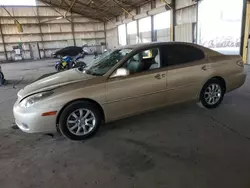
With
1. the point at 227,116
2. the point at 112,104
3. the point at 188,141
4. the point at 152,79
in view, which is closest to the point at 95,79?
the point at 112,104

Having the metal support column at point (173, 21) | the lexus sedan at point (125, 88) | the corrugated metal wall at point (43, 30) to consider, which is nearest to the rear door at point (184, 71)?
the lexus sedan at point (125, 88)

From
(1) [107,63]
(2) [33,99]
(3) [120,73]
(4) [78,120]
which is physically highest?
(1) [107,63]

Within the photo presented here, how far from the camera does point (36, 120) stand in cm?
265

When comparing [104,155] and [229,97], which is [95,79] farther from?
[229,97]

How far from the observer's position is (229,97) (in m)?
4.50

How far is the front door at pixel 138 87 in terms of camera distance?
2.94m

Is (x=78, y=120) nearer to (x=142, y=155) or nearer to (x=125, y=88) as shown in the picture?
(x=125, y=88)

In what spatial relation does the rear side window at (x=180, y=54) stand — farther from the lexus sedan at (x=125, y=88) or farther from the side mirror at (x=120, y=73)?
the side mirror at (x=120, y=73)

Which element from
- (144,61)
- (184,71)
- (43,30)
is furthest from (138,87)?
(43,30)

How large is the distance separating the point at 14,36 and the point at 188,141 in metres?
25.9

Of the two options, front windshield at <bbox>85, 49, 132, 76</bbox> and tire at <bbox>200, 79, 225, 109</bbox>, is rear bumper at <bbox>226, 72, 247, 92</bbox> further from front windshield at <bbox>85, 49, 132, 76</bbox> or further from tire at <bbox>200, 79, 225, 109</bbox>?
front windshield at <bbox>85, 49, 132, 76</bbox>

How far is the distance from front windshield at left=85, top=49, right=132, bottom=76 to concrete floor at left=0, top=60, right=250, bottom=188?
3.09ft

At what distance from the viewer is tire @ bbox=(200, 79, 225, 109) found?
368cm

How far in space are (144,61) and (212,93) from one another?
1535mm
